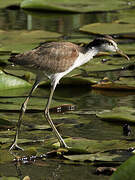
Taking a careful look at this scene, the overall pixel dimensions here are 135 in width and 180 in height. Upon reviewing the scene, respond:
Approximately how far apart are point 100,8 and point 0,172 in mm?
6462

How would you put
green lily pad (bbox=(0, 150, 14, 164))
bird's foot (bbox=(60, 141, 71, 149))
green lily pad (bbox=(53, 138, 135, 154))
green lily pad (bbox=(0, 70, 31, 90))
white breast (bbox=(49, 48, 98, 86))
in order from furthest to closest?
1. green lily pad (bbox=(0, 70, 31, 90))
2. white breast (bbox=(49, 48, 98, 86))
3. bird's foot (bbox=(60, 141, 71, 149))
4. green lily pad (bbox=(53, 138, 135, 154))
5. green lily pad (bbox=(0, 150, 14, 164))

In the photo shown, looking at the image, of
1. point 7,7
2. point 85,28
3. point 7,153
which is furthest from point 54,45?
point 7,7

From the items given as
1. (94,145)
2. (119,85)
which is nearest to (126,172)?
(94,145)

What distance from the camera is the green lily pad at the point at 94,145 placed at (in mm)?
5441

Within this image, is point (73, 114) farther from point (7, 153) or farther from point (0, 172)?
point (0, 172)

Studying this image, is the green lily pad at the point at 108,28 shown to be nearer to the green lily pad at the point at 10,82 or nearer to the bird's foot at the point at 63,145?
the green lily pad at the point at 10,82

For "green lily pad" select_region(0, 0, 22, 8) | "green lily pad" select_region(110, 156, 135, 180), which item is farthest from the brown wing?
"green lily pad" select_region(0, 0, 22, 8)

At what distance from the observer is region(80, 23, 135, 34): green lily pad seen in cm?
968

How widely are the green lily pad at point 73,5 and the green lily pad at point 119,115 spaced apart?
4837 millimetres

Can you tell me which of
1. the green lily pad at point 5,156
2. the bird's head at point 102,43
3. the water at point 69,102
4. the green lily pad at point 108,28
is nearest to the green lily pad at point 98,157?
the water at point 69,102

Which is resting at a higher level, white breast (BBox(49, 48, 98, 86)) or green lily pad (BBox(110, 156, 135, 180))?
white breast (BBox(49, 48, 98, 86))

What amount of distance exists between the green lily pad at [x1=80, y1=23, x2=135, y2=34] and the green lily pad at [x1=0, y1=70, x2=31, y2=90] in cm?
255

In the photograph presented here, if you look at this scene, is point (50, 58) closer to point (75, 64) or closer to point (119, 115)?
point (75, 64)

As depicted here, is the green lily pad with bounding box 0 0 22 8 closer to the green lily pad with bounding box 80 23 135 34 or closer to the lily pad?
the green lily pad with bounding box 80 23 135 34
